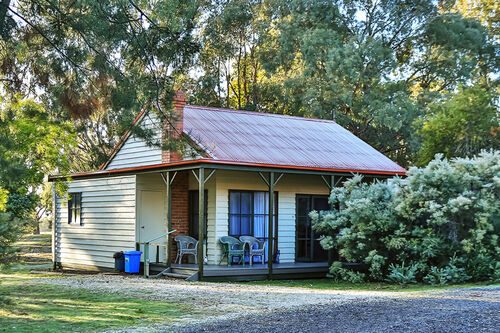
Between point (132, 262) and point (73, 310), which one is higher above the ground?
point (132, 262)

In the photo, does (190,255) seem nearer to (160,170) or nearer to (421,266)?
(160,170)

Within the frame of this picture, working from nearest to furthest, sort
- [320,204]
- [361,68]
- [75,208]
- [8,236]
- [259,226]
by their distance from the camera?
[8,236] < [259,226] < [320,204] < [75,208] < [361,68]

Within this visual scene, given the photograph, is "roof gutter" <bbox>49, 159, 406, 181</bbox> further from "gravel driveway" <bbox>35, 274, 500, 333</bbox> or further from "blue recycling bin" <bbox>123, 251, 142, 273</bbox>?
"gravel driveway" <bbox>35, 274, 500, 333</bbox>

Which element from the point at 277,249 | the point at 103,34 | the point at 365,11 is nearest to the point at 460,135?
the point at 365,11

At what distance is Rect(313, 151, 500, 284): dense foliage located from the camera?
46.3 ft

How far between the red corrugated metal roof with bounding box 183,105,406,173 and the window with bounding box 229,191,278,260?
133 cm

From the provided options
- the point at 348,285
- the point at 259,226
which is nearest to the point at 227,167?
the point at 259,226

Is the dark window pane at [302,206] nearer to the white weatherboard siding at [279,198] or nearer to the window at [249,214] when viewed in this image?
the white weatherboard siding at [279,198]

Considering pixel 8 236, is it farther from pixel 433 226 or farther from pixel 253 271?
pixel 433 226

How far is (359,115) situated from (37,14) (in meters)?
22.7

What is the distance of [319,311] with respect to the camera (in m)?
8.97

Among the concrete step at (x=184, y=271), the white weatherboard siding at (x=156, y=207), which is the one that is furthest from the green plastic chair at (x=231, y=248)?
the white weatherboard siding at (x=156, y=207)

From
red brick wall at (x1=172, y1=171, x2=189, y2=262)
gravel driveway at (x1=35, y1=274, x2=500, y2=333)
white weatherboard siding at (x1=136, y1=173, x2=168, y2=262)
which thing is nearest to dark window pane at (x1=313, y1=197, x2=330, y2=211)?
red brick wall at (x1=172, y1=171, x2=189, y2=262)

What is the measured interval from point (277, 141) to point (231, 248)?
139 inches
